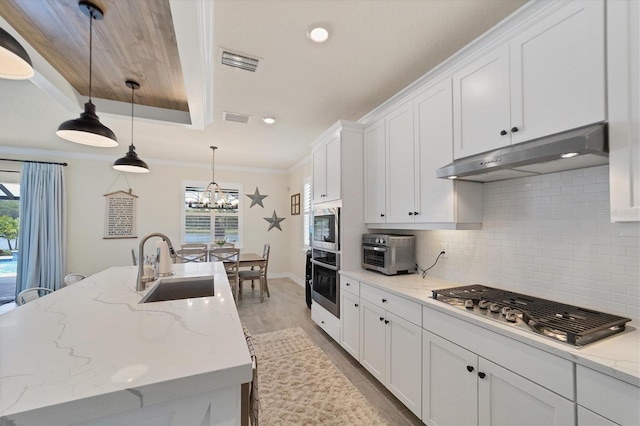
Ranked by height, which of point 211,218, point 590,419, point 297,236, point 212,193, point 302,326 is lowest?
point 302,326

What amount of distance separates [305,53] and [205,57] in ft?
2.70

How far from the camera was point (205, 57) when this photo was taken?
84.4 inches

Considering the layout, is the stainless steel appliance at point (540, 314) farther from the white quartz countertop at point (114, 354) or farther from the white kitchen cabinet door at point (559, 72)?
the white quartz countertop at point (114, 354)

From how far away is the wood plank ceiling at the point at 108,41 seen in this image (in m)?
1.87

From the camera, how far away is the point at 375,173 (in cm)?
273

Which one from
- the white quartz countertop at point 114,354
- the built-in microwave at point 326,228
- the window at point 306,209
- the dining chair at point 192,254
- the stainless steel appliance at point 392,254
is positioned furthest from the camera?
the window at point 306,209

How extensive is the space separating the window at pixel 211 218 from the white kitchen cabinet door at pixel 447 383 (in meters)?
4.78

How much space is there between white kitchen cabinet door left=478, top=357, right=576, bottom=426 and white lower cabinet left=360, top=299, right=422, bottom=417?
447 mm

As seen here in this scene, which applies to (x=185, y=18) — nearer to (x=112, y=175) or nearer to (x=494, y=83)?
(x=494, y=83)

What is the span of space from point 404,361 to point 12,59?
9.05 feet

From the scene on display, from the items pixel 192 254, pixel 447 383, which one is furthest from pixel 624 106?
pixel 192 254

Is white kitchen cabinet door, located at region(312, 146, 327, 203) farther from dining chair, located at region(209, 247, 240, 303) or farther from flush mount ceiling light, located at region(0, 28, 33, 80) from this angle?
flush mount ceiling light, located at region(0, 28, 33, 80)

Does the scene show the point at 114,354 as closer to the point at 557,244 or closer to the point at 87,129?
the point at 87,129

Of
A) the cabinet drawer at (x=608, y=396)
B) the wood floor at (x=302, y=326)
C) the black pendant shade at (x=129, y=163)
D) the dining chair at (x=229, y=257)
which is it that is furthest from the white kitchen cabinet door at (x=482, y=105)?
the dining chair at (x=229, y=257)
